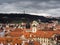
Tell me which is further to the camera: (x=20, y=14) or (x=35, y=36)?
(x=20, y=14)

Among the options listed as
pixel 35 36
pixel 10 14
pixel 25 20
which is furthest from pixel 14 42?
pixel 10 14

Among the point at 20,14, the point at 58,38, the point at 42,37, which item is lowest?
the point at 20,14

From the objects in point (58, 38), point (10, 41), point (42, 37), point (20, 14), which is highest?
point (10, 41)

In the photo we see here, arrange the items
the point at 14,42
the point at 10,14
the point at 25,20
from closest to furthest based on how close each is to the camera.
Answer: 1. the point at 14,42
2. the point at 25,20
3. the point at 10,14

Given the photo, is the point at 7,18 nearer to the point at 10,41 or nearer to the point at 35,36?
the point at 35,36

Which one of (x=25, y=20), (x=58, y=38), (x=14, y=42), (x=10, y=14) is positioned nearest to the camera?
(x=14, y=42)

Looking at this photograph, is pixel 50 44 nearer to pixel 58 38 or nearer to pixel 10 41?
pixel 58 38

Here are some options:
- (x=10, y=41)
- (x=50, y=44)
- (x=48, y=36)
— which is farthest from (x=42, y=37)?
(x=10, y=41)

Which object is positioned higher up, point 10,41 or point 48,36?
point 10,41

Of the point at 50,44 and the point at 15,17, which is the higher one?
the point at 50,44
